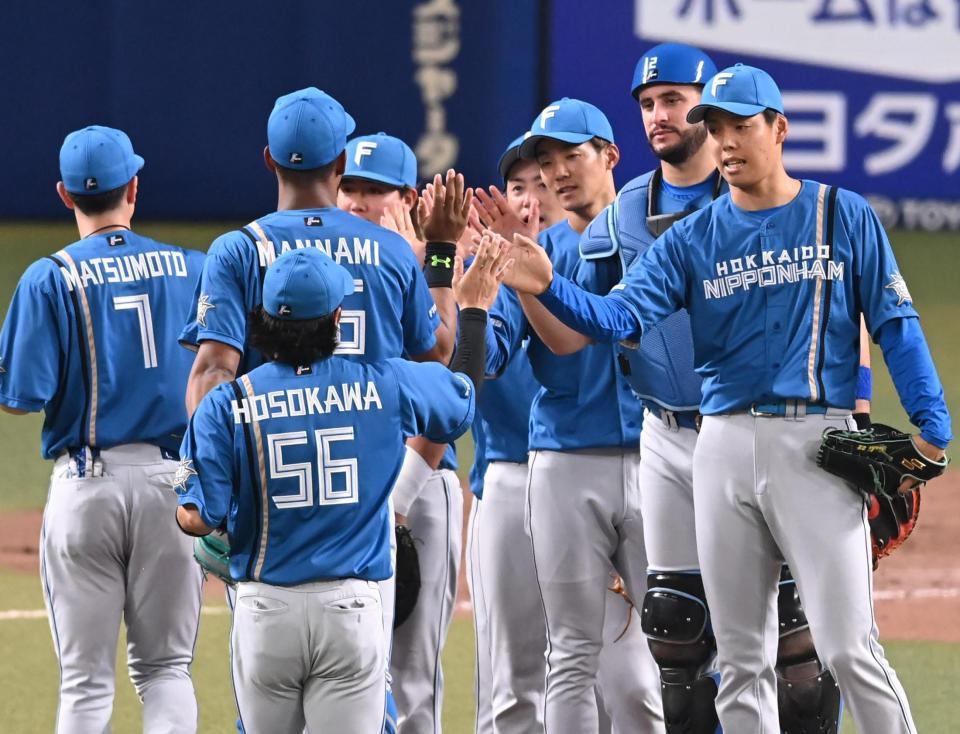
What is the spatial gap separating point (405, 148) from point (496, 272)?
1.23 meters

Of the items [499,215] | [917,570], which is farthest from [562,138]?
[917,570]

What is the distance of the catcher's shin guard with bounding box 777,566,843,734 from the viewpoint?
493 cm

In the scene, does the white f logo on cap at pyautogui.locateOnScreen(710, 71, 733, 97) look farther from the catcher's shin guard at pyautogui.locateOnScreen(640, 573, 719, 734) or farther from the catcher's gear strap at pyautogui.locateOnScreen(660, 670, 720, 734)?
the catcher's gear strap at pyautogui.locateOnScreen(660, 670, 720, 734)

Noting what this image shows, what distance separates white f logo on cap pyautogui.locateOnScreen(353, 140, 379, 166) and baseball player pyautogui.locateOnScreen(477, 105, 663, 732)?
55cm

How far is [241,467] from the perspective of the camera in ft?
13.4

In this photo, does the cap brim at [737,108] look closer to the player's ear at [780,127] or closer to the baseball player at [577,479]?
the player's ear at [780,127]

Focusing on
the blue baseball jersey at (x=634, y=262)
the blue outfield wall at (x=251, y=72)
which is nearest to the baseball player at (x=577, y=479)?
the blue baseball jersey at (x=634, y=262)

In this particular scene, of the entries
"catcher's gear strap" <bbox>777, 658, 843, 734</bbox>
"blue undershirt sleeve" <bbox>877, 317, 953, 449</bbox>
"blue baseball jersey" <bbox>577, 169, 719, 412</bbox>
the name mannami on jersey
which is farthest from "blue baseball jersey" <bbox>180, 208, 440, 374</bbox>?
"catcher's gear strap" <bbox>777, 658, 843, 734</bbox>

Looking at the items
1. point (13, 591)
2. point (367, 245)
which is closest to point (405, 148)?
point (367, 245)

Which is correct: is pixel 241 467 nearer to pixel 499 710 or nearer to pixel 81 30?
pixel 499 710

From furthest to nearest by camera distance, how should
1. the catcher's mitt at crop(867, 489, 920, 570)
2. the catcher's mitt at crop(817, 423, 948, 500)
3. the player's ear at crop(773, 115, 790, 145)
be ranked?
the catcher's mitt at crop(867, 489, 920, 570), the player's ear at crop(773, 115, 790, 145), the catcher's mitt at crop(817, 423, 948, 500)

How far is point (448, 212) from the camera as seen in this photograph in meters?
4.85

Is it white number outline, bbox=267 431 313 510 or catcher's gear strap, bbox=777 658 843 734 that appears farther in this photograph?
catcher's gear strap, bbox=777 658 843 734

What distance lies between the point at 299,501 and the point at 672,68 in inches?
83.4
